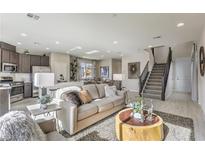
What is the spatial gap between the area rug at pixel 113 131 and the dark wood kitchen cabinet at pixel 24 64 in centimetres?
508

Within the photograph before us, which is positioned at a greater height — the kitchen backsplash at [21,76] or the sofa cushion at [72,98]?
the kitchen backsplash at [21,76]

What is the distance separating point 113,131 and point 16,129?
1756 mm

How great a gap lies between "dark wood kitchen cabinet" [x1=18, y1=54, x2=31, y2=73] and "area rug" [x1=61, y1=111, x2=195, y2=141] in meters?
5.08

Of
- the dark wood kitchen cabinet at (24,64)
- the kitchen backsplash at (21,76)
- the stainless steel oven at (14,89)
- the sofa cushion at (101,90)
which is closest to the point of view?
the sofa cushion at (101,90)

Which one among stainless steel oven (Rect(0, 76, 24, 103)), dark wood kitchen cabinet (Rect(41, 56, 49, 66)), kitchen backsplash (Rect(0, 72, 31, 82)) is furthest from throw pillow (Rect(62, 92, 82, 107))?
dark wood kitchen cabinet (Rect(41, 56, 49, 66))

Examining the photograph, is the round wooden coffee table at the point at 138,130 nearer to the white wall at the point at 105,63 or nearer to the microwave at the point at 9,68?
the microwave at the point at 9,68

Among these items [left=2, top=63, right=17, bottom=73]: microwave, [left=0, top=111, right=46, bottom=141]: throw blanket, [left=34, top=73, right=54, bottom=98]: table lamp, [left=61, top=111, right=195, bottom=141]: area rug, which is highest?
[left=2, top=63, right=17, bottom=73]: microwave

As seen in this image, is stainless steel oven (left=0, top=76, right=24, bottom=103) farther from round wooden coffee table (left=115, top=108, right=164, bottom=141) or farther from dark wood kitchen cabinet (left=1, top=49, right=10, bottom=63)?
round wooden coffee table (left=115, top=108, right=164, bottom=141)

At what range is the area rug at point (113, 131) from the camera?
87.1 inches

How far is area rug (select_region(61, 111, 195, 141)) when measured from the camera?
2.21 metres

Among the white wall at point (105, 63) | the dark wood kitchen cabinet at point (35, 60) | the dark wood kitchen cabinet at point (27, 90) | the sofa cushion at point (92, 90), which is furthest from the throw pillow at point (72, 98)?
the white wall at point (105, 63)

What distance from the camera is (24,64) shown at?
6.16 metres

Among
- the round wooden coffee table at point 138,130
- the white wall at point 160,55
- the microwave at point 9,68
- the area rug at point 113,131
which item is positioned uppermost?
the white wall at point 160,55

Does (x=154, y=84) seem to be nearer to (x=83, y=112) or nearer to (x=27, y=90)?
(x=83, y=112)
